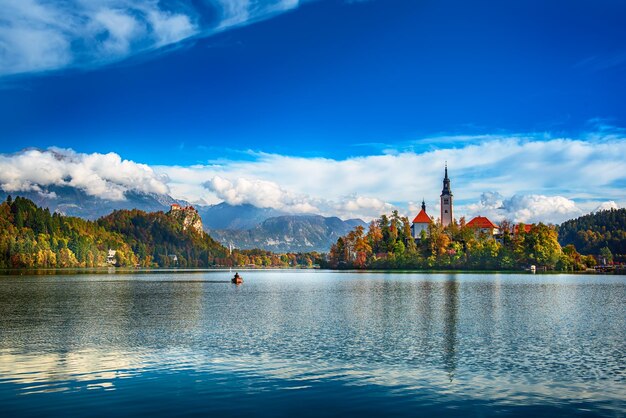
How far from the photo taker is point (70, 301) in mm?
69625

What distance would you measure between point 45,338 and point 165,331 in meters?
7.80

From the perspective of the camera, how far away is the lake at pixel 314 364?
21344 millimetres

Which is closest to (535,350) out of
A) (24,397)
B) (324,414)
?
(324,414)

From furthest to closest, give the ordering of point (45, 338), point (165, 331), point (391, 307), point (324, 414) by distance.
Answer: point (391, 307) < point (165, 331) < point (45, 338) < point (324, 414)

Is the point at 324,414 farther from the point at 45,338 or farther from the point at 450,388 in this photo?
the point at 45,338

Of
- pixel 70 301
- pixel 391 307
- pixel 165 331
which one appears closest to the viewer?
pixel 165 331

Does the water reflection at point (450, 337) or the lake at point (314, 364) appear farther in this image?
the water reflection at point (450, 337)

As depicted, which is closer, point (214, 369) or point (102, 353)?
point (214, 369)

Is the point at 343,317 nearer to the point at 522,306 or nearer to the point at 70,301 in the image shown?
the point at 522,306

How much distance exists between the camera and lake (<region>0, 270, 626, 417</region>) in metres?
21.3

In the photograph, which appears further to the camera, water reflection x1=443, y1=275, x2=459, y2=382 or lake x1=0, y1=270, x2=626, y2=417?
water reflection x1=443, y1=275, x2=459, y2=382

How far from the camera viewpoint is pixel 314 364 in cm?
2888

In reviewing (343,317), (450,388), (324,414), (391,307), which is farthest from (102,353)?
(391,307)

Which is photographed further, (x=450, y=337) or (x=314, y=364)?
(x=450, y=337)
